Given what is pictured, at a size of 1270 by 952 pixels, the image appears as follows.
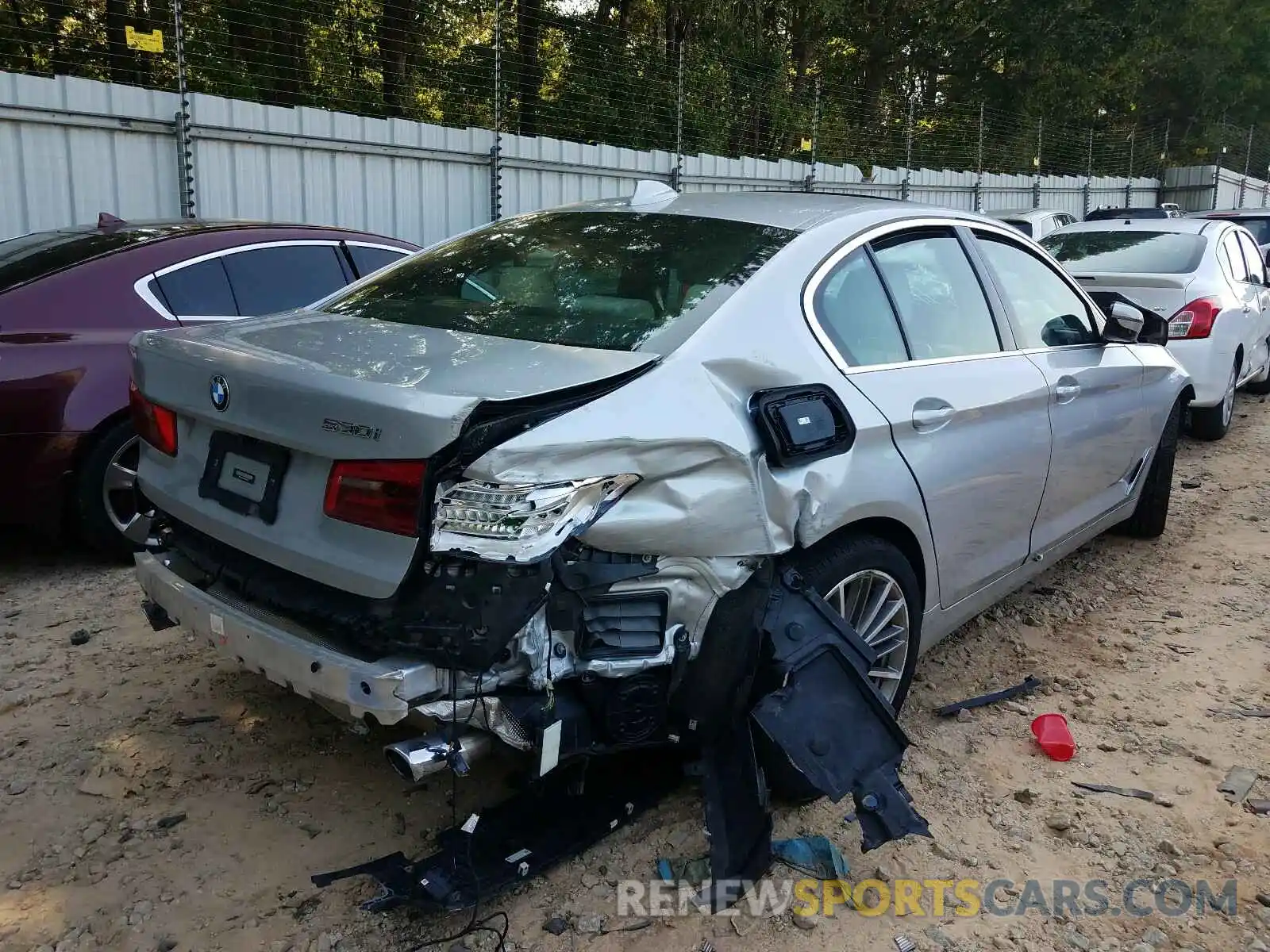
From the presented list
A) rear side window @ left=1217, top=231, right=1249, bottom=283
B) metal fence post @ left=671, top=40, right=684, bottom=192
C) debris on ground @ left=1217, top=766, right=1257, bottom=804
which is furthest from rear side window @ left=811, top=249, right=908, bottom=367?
metal fence post @ left=671, top=40, right=684, bottom=192

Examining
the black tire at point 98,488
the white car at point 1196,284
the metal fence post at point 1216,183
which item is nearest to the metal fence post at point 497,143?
the white car at point 1196,284

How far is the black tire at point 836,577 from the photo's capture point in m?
2.60

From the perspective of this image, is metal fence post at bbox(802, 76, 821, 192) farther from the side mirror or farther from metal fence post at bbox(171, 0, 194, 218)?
the side mirror

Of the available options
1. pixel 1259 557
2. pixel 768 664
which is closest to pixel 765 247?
pixel 768 664

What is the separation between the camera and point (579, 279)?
3.13 metres

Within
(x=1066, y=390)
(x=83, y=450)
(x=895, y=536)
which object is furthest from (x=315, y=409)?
(x=1066, y=390)

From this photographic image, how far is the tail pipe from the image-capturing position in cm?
225

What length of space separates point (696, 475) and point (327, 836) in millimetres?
1428

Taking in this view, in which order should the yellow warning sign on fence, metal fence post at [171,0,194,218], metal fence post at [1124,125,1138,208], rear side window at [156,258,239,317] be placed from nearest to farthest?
rear side window at [156,258,239,317] < the yellow warning sign on fence < metal fence post at [171,0,194,218] < metal fence post at [1124,125,1138,208]

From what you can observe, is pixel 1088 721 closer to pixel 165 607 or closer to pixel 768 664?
pixel 768 664

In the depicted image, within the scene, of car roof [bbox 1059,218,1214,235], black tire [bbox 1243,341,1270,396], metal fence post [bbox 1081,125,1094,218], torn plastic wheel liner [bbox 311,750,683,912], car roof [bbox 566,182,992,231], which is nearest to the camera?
torn plastic wheel liner [bbox 311,750,683,912]

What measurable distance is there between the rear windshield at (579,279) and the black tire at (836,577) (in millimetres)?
729

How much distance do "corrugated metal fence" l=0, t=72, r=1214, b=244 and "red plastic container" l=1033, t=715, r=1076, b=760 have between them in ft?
21.0

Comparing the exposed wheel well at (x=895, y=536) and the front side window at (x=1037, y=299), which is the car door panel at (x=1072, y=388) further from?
the exposed wheel well at (x=895, y=536)
